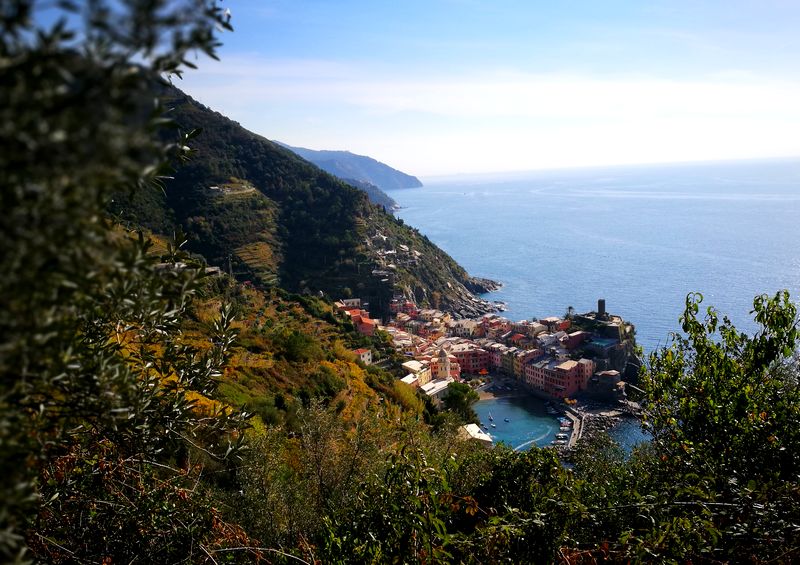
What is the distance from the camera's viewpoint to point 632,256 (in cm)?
6831

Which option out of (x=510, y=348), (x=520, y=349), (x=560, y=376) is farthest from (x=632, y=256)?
(x=560, y=376)

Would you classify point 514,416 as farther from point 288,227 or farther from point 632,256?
point 632,256

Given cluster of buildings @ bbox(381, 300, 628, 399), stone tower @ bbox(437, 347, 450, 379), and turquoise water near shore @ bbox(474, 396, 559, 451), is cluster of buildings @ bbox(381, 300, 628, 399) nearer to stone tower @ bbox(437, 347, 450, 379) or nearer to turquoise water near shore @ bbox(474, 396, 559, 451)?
stone tower @ bbox(437, 347, 450, 379)

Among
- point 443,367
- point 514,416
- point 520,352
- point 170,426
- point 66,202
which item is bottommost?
point 514,416

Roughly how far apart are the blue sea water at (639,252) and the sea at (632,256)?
0.46ft

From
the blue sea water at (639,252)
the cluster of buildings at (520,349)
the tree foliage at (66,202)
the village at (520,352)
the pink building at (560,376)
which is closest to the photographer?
the tree foliage at (66,202)

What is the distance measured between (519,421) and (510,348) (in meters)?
9.46

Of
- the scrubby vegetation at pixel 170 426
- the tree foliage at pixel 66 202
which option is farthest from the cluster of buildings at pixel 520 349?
the tree foliage at pixel 66 202

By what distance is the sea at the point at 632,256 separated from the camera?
1686 inches

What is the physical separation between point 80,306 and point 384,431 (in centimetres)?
1007

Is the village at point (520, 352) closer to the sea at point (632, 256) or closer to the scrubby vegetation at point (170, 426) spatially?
the sea at point (632, 256)

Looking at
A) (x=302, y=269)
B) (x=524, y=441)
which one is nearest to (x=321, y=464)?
(x=524, y=441)

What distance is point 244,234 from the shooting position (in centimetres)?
5050

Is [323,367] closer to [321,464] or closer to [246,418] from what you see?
[321,464]
